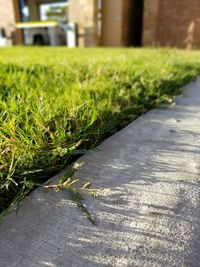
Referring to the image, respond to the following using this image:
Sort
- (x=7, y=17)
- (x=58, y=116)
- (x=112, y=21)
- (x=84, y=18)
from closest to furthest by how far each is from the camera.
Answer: (x=58, y=116) < (x=84, y=18) < (x=112, y=21) < (x=7, y=17)

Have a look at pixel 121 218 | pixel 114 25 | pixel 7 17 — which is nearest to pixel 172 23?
→ pixel 114 25

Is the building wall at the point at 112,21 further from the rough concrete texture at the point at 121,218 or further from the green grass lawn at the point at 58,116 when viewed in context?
the rough concrete texture at the point at 121,218

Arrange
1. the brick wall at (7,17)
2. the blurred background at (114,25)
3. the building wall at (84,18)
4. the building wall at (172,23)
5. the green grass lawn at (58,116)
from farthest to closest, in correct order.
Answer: the brick wall at (7,17), the building wall at (84,18), the blurred background at (114,25), the building wall at (172,23), the green grass lawn at (58,116)

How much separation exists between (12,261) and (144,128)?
1.06 m

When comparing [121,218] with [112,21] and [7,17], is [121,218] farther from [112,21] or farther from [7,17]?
[7,17]

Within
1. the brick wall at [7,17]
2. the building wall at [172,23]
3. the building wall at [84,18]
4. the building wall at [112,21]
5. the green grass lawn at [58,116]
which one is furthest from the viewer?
the brick wall at [7,17]

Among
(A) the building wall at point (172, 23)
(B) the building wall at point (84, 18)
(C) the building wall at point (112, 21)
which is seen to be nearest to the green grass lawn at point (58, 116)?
(A) the building wall at point (172, 23)

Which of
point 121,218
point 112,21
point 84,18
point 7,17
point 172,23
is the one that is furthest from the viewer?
point 7,17

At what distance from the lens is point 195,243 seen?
2.62 ft

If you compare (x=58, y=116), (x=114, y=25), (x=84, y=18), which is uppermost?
(x=84, y=18)

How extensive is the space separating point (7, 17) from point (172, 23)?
235 inches

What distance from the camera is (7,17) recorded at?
10.4 metres

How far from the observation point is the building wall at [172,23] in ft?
25.5

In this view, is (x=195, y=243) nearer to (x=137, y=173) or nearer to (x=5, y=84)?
(x=137, y=173)
